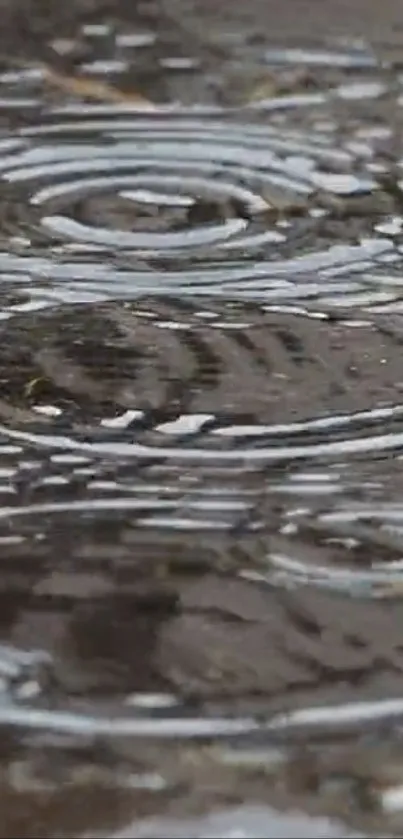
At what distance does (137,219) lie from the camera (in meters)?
1.09

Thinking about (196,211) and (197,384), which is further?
(196,211)

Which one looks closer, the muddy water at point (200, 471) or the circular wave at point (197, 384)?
the muddy water at point (200, 471)

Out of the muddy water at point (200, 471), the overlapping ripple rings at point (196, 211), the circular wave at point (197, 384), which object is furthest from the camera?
the overlapping ripple rings at point (196, 211)

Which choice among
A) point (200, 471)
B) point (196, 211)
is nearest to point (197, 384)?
point (200, 471)

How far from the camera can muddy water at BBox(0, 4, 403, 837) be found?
0.52 m

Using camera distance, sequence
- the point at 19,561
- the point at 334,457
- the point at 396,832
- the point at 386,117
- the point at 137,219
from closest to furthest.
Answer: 1. the point at 396,832
2. the point at 19,561
3. the point at 334,457
4. the point at 137,219
5. the point at 386,117

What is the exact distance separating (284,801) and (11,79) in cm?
102

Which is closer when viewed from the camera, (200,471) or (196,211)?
(200,471)

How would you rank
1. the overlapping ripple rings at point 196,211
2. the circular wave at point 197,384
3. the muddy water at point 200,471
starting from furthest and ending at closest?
the overlapping ripple rings at point 196,211, the circular wave at point 197,384, the muddy water at point 200,471

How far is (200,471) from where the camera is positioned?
72cm

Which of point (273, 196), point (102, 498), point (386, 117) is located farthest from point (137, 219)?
point (102, 498)

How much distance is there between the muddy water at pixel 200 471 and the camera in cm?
52

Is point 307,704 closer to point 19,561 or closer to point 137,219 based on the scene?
point 19,561

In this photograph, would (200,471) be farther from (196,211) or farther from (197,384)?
(196,211)
